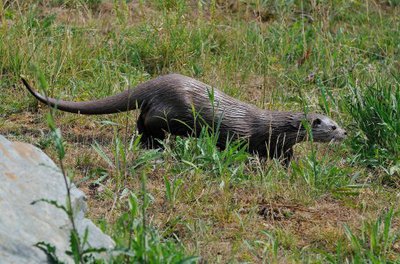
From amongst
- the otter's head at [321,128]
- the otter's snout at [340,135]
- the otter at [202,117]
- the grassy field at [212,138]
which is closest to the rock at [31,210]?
the grassy field at [212,138]

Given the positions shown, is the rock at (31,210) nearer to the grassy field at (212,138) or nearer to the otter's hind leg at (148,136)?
the grassy field at (212,138)

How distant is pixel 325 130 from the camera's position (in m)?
5.03

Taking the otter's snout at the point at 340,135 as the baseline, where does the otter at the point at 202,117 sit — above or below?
above

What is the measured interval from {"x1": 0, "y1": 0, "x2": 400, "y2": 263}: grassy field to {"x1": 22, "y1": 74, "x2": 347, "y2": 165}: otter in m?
0.09

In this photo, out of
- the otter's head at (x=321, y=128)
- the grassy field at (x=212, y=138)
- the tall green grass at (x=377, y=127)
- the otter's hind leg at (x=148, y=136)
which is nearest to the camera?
the grassy field at (x=212, y=138)

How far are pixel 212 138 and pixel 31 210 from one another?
1628 mm

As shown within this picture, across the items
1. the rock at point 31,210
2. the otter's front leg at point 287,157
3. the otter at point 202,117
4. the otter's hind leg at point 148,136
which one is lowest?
the otter's front leg at point 287,157

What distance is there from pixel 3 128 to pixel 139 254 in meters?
2.31

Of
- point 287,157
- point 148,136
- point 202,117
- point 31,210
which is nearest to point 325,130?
point 287,157

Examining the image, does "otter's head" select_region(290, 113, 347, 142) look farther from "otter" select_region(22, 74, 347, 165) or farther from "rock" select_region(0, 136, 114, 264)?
"rock" select_region(0, 136, 114, 264)

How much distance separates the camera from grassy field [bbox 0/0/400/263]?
151 inches

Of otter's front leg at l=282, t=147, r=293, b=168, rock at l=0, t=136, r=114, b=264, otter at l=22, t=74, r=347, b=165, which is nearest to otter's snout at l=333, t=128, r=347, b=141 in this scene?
otter at l=22, t=74, r=347, b=165

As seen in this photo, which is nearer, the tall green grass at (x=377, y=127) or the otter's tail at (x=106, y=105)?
the tall green grass at (x=377, y=127)

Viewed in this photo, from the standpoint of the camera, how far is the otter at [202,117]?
4809mm
